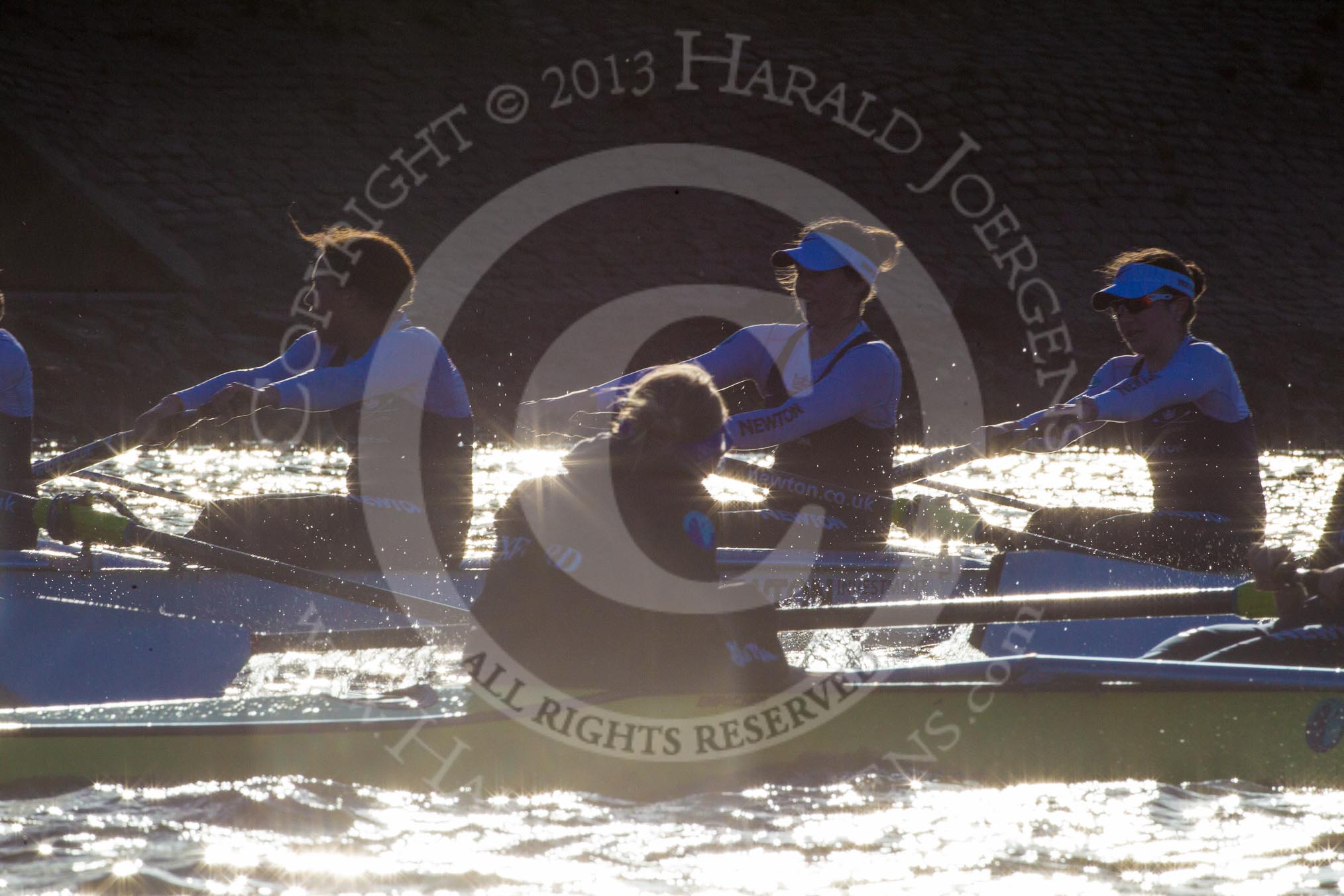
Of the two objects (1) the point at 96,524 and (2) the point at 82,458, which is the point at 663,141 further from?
(1) the point at 96,524

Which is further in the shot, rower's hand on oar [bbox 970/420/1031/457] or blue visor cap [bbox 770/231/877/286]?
rower's hand on oar [bbox 970/420/1031/457]

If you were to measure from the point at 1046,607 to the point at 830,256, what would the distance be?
5.69ft

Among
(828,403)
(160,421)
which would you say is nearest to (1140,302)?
(828,403)

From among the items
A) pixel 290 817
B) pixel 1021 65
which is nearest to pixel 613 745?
pixel 290 817

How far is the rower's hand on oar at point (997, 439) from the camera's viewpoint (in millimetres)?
7883

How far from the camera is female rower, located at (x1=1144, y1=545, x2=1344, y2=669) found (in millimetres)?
5910

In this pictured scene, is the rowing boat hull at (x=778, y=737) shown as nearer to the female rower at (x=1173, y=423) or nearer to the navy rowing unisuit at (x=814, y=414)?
the navy rowing unisuit at (x=814, y=414)

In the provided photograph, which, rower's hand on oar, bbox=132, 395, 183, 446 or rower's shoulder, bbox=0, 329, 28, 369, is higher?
rower's shoulder, bbox=0, 329, 28, 369

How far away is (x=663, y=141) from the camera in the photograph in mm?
26859

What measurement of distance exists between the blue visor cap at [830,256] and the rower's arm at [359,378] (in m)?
1.58

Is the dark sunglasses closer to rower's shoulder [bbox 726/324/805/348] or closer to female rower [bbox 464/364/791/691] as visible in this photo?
rower's shoulder [bbox 726/324/805/348]

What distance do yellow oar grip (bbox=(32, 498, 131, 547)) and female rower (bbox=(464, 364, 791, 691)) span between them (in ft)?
6.96

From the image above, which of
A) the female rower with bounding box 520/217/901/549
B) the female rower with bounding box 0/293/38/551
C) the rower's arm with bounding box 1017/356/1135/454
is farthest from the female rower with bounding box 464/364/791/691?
the female rower with bounding box 0/293/38/551

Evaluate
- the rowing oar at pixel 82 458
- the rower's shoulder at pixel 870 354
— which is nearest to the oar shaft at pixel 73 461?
the rowing oar at pixel 82 458
